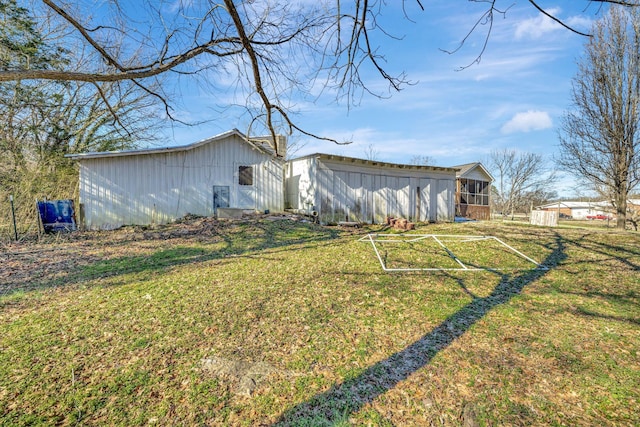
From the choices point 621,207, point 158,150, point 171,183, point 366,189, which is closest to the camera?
point 158,150

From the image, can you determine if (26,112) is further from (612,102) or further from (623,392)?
(612,102)

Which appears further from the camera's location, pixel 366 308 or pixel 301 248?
pixel 301 248

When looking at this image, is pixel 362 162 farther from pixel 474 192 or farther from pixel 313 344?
pixel 474 192

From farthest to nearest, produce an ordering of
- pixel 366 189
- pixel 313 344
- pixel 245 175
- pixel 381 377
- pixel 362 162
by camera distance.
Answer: pixel 245 175, pixel 366 189, pixel 362 162, pixel 313 344, pixel 381 377

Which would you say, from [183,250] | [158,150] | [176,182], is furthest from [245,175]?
[183,250]

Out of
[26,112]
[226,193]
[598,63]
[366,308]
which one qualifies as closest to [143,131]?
[26,112]

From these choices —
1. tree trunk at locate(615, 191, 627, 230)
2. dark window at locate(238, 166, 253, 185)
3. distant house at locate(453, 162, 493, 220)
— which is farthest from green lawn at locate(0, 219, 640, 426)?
distant house at locate(453, 162, 493, 220)

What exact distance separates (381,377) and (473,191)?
20.3 m

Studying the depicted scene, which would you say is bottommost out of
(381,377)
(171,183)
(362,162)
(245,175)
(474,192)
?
(381,377)

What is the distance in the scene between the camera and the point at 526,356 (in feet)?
9.71

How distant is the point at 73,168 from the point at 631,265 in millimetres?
19902

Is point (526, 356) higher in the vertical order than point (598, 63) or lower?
lower

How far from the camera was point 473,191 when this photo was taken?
20062 mm

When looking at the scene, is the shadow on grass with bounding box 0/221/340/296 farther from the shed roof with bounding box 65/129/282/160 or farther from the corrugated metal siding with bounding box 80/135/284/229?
the shed roof with bounding box 65/129/282/160
